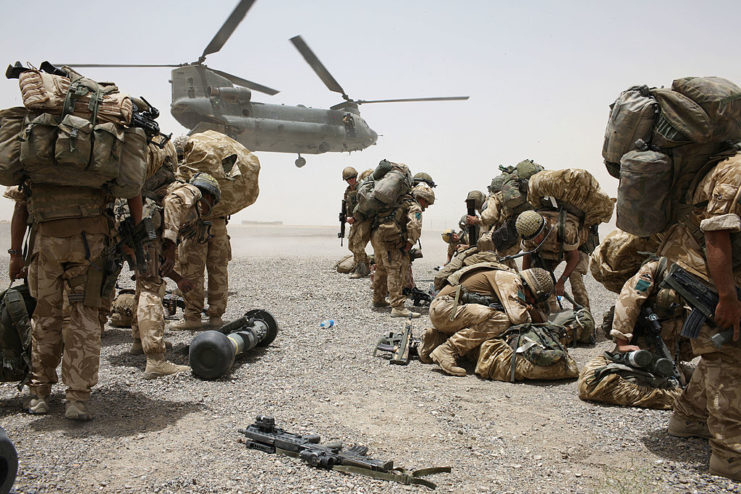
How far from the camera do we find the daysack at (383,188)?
330 inches

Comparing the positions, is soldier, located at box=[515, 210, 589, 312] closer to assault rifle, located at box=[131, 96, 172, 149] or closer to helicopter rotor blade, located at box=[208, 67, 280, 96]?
assault rifle, located at box=[131, 96, 172, 149]

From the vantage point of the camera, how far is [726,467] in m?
3.25

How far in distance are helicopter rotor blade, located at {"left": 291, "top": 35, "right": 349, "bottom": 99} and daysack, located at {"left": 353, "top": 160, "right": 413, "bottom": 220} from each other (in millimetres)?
16994

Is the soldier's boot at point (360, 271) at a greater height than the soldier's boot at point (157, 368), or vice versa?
the soldier's boot at point (360, 271)

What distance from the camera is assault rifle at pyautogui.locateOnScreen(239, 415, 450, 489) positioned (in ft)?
10.5

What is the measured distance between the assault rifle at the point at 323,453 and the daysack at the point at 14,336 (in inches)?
65.7

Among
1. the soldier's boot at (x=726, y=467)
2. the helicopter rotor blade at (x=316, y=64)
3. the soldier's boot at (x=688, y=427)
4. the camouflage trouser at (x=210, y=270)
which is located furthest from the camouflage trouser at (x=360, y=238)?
the helicopter rotor blade at (x=316, y=64)

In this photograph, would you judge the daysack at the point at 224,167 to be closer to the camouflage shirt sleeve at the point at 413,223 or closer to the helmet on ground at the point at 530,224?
the camouflage shirt sleeve at the point at 413,223

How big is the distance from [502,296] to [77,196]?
356 centimetres

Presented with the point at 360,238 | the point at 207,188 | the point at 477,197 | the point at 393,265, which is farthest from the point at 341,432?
the point at 477,197

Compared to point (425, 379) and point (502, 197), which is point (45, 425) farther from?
point (502, 197)

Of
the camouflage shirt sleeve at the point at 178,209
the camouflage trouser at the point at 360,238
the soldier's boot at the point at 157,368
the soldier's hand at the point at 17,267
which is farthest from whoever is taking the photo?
the camouflage trouser at the point at 360,238

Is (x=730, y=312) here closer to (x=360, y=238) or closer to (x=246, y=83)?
(x=360, y=238)

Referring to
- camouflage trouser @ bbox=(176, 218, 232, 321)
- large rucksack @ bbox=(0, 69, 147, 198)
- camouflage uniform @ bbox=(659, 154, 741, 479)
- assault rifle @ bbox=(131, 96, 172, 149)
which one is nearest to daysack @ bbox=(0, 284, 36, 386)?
large rucksack @ bbox=(0, 69, 147, 198)
